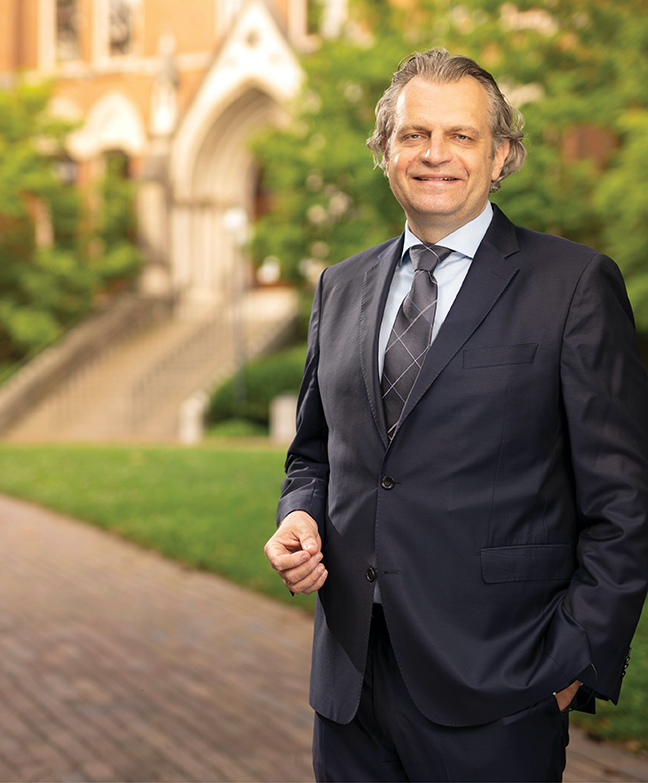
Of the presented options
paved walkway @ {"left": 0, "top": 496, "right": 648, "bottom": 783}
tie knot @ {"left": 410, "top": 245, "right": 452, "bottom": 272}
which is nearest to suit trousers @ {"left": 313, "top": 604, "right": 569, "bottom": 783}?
tie knot @ {"left": 410, "top": 245, "right": 452, "bottom": 272}

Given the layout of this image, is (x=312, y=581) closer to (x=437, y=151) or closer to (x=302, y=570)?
(x=302, y=570)

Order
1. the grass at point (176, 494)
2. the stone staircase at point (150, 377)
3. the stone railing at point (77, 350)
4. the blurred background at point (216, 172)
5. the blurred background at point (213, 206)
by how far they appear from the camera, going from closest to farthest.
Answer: the grass at point (176, 494) < the blurred background at point (213, 206) < the blurred background at point (216, 172) < the stone staircase at point (150, 377) < the stone railing at point (77, 350)

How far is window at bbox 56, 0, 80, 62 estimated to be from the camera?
1201 inches

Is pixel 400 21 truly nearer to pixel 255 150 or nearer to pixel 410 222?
pixel 255 150

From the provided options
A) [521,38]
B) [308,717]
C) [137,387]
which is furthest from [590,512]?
[137,387]

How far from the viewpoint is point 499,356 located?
1.92m

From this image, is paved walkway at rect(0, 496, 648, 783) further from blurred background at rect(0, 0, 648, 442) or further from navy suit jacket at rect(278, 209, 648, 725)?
blurred background at rect(0, 0, 648, 442)

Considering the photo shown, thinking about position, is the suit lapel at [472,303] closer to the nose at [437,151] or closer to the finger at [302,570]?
the nose at [437,151]

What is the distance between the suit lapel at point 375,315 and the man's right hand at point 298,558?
0.30m

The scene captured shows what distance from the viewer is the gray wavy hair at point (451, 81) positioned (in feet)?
6.68

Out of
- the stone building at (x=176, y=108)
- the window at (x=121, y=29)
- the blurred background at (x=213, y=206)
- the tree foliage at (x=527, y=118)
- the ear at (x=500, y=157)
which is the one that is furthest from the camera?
the window at (x=121, y=29)

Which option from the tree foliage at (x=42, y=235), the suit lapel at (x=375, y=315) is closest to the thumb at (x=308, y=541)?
the suit lapel at (x=375, y=315)

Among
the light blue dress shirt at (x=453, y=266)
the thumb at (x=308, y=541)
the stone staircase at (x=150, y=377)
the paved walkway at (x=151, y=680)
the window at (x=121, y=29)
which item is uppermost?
the window at (x=121, y=29)

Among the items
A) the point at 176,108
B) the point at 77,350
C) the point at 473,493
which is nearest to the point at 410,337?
the point at 473,493
